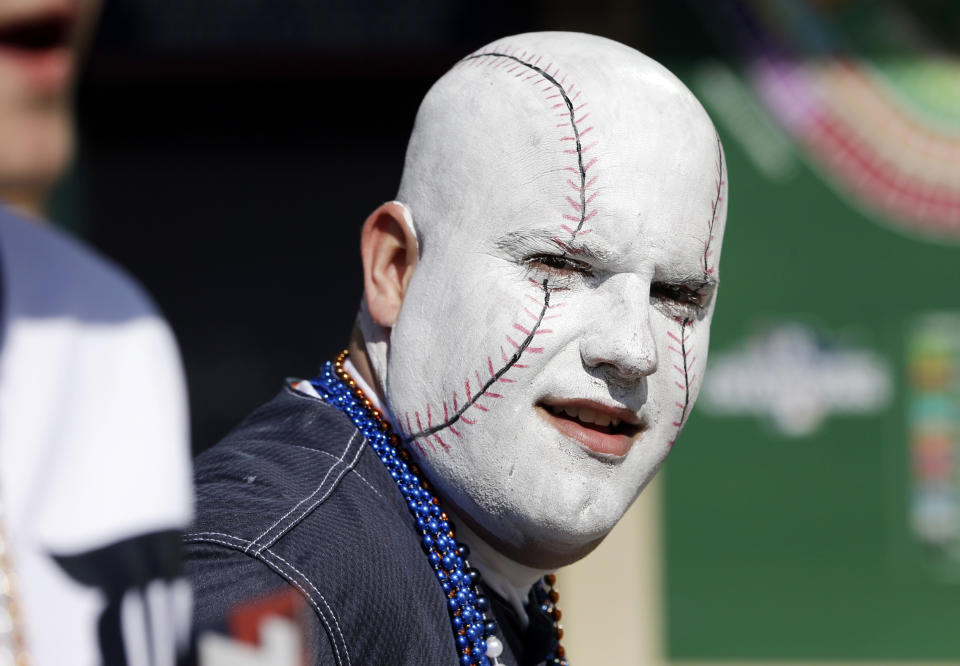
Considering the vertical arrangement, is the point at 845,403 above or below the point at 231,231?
below

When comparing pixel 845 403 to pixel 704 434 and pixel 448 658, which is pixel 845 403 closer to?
pixel 704 434

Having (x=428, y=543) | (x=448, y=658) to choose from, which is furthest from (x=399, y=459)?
(x=448, y=658)

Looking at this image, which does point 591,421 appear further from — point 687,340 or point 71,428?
point 71,428

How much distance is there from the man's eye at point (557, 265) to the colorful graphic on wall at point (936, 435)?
142 inches

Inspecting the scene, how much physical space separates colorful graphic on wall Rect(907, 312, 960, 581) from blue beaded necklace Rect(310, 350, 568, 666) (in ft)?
11.8

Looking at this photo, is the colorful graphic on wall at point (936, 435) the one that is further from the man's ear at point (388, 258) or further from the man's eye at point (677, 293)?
the man's ear at point (388, 258)

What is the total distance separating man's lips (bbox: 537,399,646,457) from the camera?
1593 mm

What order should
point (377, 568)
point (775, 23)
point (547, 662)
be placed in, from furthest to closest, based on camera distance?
point (775, 23) < point (547, 662) < point (377, 568)

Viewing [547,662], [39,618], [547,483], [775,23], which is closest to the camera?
[39,618]

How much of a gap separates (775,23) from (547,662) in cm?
361

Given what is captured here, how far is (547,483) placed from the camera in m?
1.58

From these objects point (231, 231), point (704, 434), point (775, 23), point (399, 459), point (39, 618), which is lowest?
point (704, 434)

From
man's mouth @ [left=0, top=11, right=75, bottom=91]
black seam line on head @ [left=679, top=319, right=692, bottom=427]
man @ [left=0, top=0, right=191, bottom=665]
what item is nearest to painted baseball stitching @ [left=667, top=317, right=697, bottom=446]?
black seam line on head @ [left=679, top=319, right=692, bottom=427]

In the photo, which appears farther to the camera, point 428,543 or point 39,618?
point 428,543
